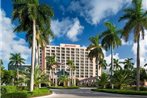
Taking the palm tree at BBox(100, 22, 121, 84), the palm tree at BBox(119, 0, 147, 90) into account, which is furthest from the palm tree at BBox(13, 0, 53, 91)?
the palm tree at BBox(100, 22, 121, 84)

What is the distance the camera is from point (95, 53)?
82.4 metres

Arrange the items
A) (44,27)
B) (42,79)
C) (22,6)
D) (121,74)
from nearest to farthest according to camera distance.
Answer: (22,6)
(44,27)
(42,79)
(121,74)

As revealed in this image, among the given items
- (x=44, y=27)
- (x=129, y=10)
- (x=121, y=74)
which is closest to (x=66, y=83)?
(x=121, y=74)

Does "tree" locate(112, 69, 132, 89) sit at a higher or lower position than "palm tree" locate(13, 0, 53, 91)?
lower

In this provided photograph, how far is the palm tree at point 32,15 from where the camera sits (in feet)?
131

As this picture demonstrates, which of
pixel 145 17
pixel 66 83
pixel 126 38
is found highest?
pixel 145 17

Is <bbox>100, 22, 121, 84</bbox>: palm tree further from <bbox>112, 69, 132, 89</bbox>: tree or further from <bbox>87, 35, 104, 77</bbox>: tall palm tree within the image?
<bbox>87, 35, 104, 77</bbox>: tall palm tree

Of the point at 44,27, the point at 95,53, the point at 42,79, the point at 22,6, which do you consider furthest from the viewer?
the point at 95,53

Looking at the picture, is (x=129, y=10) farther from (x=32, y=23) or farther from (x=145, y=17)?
(x=32, y=23)

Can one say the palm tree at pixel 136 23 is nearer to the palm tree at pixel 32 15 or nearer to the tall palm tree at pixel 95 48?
the palm tree at pixel 32 15

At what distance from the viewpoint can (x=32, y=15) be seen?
39.7 m

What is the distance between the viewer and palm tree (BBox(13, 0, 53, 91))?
39875 millimetres

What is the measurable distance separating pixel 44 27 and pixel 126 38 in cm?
1501

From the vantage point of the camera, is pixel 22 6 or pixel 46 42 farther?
pixel 46 42
